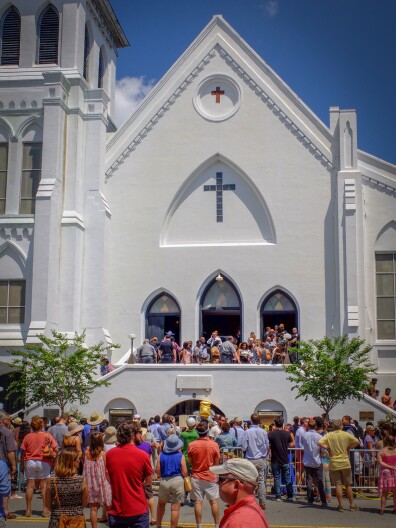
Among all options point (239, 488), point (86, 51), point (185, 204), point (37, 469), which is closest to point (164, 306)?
point (185, 204)

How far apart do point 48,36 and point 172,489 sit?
80.5ft

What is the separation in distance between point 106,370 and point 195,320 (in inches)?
174

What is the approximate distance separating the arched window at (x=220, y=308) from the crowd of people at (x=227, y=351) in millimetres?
2399

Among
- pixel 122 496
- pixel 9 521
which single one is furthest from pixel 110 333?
pixel 122 496

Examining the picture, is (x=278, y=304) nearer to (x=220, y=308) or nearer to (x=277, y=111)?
(x=220, y=308)

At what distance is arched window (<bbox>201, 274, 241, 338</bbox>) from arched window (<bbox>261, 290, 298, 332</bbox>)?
3.40 feet

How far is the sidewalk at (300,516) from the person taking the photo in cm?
1388

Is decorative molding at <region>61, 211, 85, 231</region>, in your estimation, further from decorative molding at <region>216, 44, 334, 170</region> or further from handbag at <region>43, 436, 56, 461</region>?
handbag at <region>43, 436, 56, 461</region>

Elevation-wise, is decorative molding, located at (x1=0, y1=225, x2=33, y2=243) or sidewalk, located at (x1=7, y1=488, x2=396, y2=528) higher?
decorative molding, located at (x1=0, y1=225, x2=33, y2=243)

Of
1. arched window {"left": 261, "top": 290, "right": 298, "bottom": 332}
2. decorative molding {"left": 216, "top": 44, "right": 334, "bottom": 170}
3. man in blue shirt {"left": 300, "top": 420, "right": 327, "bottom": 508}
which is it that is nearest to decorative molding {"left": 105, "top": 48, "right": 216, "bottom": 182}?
decorative molding {"left": 216, "top": 44, "right": 334, "bottom": 170}

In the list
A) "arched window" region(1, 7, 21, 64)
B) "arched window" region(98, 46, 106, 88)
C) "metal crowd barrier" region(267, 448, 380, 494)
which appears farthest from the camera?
"arched window" region(98, 46, 106, 88)

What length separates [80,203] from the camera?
99.8 ft

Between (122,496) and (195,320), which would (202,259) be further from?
(122,496)

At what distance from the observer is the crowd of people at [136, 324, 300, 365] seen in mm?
27078
